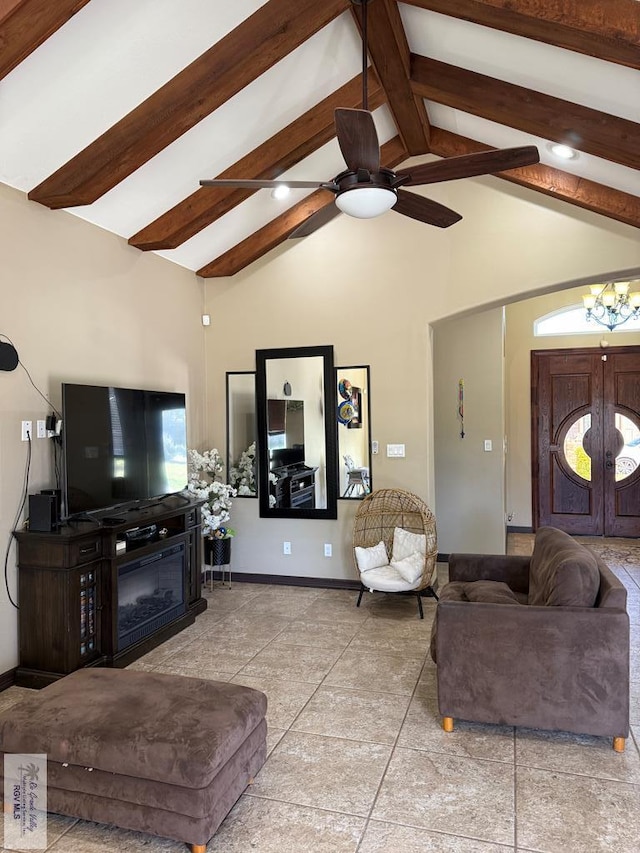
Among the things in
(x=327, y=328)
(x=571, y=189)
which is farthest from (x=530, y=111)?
(x=327, y=328)

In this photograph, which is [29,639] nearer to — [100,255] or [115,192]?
[100,255]

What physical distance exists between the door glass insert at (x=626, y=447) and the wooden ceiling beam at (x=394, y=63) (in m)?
4.73

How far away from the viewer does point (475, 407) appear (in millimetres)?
6105

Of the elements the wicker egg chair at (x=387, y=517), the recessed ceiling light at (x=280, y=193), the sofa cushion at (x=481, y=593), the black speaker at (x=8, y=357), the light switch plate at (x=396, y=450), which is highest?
the recessed ceiling light at (x=280, y=193)

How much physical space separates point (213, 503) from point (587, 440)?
507 centimetres

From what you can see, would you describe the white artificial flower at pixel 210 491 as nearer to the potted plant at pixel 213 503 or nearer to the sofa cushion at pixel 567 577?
the potted plant at pixel 213 503

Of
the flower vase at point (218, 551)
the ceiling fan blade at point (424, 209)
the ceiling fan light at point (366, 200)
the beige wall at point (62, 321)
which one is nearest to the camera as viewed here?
the ceiling fan light at point (366, 200)

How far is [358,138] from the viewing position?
8.72 feet

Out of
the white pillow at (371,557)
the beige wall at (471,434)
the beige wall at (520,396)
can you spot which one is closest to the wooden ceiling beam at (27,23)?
the white pillow at (371,557)

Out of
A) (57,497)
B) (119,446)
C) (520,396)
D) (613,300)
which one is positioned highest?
(613,300)

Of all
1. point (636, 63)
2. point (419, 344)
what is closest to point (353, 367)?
point (419, 344)

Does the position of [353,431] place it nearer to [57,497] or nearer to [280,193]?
[280,193]

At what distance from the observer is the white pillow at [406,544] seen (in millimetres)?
4799

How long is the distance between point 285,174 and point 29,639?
3835 millimetres
